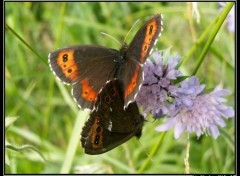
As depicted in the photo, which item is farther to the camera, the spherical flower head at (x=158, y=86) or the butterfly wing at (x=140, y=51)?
the spherical flower head at (x=158, y=86)

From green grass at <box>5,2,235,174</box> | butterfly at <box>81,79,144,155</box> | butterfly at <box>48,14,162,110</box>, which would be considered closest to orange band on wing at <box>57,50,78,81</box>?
butterfly at <box>48,14,162,110</box>

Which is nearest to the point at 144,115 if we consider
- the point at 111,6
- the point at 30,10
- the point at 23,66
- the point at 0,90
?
the point at 0,90

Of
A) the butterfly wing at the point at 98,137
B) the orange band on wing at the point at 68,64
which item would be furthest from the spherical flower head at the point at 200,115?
the orange band on wing at the point at 68,64

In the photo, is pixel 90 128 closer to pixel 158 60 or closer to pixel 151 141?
pixel 158 60

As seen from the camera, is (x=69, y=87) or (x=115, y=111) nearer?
(x=115, y=111)

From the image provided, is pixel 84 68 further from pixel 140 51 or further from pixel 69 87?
pixel 69 87

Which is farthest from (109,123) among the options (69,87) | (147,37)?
(69,87)

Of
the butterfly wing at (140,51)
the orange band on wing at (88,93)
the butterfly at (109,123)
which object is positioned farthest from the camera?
the orange band on wing at (88,93)

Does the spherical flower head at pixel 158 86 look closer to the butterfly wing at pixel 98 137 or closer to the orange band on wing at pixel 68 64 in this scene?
the butterfly wing at pixel 98 137
